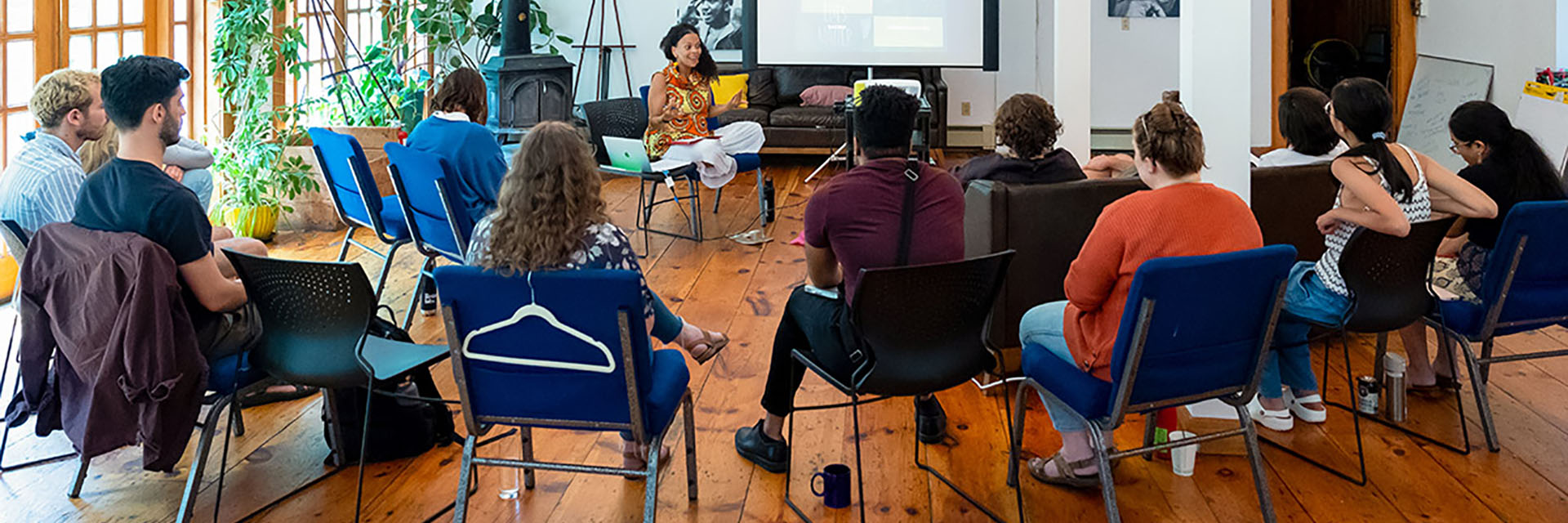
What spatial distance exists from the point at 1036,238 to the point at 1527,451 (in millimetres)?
1423

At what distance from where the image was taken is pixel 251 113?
6227 millimetres

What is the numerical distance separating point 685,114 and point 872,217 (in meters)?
3.61

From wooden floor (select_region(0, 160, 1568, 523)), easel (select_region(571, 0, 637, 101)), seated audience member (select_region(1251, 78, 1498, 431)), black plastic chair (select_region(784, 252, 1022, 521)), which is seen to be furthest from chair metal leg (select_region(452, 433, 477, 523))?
easel (select_region(571, 0, 637, 101))

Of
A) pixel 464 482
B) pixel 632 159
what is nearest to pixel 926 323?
pixel 464 482

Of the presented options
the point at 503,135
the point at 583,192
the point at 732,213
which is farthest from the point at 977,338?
the point at 503,135

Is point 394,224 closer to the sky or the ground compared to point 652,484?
closer to the sky

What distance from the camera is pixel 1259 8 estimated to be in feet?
30.4

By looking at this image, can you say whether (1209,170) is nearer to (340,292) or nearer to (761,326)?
(761,326)

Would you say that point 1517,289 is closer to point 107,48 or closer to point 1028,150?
point 1028,150

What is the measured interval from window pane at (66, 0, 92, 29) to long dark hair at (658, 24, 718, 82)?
2574 mm

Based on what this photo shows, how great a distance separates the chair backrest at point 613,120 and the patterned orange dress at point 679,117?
205 millimetres

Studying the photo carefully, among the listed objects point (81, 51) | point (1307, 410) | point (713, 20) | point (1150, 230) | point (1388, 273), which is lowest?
point (1307, 410)

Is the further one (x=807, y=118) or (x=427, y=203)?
(x=807, y=118)

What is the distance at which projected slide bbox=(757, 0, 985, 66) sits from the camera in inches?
351
